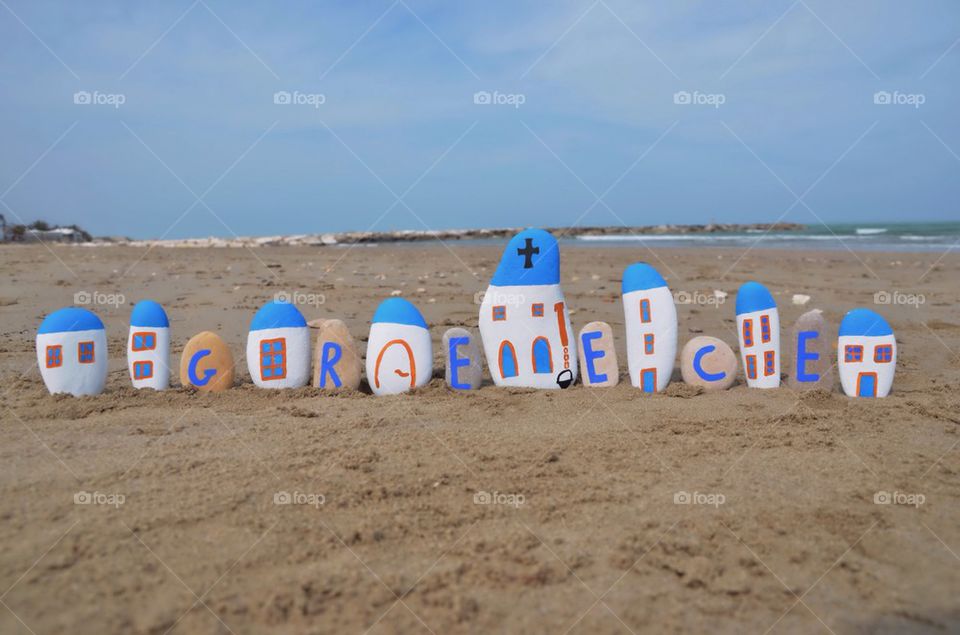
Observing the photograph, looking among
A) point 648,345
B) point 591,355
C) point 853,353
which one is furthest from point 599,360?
point 853,353

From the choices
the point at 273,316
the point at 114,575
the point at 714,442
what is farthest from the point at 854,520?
the point at 273,316

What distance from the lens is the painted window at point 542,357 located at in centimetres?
554

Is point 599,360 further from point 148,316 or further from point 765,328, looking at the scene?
point 148,316

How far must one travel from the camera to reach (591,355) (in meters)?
5.52

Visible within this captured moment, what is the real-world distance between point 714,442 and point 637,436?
436 millimetres

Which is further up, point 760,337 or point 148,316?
point 148,316

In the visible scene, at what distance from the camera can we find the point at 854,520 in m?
3.21

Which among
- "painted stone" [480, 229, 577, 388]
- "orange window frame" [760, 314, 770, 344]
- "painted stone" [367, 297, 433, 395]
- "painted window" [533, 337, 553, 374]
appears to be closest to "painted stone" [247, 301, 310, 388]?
"painted stone" [367, 297, 433, 395]

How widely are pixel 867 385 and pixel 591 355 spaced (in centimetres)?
195

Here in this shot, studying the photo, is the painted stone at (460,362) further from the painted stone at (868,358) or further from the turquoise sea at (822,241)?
the turquoise sea at (822,241)

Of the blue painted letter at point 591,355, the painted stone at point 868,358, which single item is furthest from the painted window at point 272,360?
the painted stone at point 868,358

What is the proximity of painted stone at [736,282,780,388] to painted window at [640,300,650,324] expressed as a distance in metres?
0.67

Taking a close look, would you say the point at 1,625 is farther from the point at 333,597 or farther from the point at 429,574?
the point at 429,574

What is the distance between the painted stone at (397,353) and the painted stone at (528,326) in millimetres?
514
